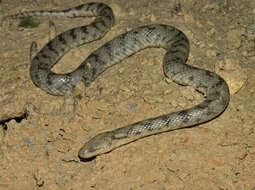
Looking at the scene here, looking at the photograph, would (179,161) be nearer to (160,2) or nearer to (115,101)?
(115,101)

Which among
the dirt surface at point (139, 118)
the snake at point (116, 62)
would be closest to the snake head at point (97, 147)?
the snake at point (116, 62)

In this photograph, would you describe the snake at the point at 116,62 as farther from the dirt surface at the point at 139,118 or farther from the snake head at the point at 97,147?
the dirt surface at the point at 139,118

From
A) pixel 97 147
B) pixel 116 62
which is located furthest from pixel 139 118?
pixel 116 62

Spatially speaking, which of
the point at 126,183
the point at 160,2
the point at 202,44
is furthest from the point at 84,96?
the point at 160,2

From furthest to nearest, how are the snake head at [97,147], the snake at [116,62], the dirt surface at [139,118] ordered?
the snake at [116,62] → the snake head at [97,147] → the dirt surface at [139,118]

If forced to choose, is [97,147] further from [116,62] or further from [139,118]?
[116,62]

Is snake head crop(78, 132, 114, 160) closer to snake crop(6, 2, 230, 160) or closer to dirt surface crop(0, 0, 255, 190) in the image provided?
snake crop(6, 2, 230, 160)

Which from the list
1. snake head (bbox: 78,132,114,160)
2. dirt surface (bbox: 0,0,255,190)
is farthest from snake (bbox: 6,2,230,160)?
dirt surface (bbox: 0,0,255,190)

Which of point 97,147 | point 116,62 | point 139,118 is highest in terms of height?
point 116,62
